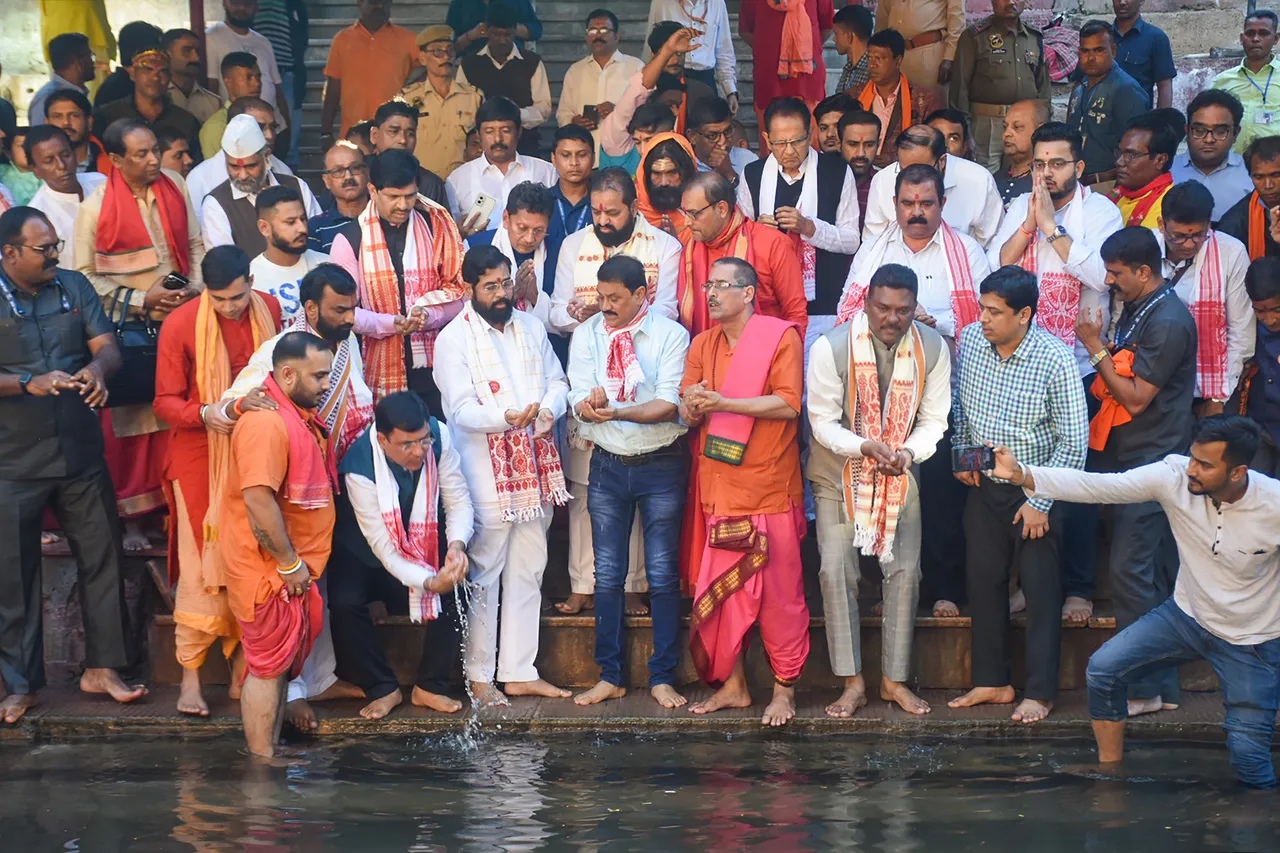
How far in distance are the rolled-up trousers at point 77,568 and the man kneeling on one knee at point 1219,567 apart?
395 cm

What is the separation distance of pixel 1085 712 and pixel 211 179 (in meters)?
5.20

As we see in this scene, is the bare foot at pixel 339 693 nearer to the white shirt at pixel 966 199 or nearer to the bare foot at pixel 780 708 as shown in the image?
the bare foot at pixel 780 708

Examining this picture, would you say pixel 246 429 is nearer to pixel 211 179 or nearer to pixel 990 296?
pixel 211 179

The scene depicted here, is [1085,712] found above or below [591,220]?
below

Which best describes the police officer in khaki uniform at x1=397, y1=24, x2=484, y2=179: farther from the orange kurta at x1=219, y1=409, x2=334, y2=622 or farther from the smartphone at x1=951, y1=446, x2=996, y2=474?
the smartphone at x1=951, y1=446, x2=996, y2=474

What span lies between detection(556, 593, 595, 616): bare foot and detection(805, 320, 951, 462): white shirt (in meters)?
1.43

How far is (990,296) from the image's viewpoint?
238 inches

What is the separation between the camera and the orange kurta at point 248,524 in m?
5.91

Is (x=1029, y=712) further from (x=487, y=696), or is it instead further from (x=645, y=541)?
(x=487, y=696)

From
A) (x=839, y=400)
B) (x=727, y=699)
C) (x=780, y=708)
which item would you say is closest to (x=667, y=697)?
(x=727, y=699)

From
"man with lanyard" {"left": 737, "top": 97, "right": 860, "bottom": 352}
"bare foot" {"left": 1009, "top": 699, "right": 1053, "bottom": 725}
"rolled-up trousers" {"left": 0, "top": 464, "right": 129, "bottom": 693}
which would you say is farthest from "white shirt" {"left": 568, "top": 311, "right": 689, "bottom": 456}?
"rolled-up trousers" {"left": 0, "top": 464, "right": 129, "bottom": 693}

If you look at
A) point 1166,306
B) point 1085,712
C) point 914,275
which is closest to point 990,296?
point 914,275

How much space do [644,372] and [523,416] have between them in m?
0.58

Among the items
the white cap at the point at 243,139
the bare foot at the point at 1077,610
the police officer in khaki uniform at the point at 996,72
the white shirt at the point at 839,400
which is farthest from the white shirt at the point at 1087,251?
the white cap at the point at 243,139
